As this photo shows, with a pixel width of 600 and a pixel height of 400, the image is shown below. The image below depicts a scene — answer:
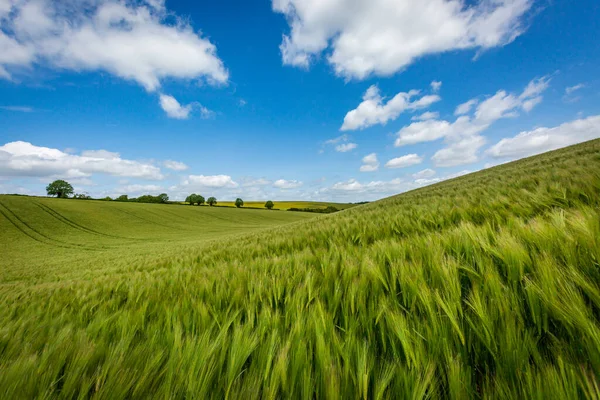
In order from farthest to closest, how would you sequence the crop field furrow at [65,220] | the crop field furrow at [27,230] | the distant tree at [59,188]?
the distant tree at [59,188] → the crop field furrow at [65,220] → the crop field furrow at [27,230]

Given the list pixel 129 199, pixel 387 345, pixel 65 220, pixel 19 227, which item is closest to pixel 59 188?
pixel 129 199

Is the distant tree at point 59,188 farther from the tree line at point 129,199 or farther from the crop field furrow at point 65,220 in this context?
the crop field furrow at point 65,220

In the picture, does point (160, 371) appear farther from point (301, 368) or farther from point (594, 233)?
point (594, 233)

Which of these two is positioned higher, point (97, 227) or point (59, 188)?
point (59, 188)

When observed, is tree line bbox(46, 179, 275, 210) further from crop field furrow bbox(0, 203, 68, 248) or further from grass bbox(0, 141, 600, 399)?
grass bbox(0, 141, 600, 399)

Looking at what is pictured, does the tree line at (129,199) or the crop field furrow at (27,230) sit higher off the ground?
the tree line at (129,199)

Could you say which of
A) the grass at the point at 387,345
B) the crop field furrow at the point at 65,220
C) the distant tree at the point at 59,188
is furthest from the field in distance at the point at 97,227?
the distant tree at the point at 59,188

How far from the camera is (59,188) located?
7369cm

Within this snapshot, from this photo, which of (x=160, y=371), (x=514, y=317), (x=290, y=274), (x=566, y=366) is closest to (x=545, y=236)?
(x=514, y=317)

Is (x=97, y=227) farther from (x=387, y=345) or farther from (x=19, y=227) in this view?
(x=387, y=345)

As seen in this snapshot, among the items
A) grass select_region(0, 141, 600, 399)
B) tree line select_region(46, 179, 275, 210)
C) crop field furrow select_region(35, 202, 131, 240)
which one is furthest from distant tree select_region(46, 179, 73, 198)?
grass select_region(0, 141, 600, 399)

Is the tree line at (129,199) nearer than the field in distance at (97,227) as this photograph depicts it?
No

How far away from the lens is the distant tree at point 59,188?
7306cm

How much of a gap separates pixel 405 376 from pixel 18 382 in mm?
987
